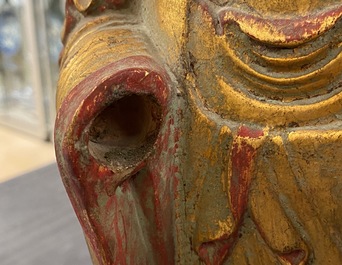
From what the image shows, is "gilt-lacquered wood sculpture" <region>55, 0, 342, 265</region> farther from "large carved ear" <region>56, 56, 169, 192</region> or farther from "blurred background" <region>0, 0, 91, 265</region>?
"blurred background" <region>0, 0, 91, 265</region>

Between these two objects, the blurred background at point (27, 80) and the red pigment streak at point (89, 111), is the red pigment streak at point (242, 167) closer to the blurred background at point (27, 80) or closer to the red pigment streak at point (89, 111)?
the red pigment streak at point (89, 111)

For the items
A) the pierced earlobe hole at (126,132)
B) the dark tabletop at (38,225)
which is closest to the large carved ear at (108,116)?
the pierced earlobe hole at (126,132)

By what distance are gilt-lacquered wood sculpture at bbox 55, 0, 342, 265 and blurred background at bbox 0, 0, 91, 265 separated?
644mm

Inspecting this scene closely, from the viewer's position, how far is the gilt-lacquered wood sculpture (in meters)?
0.58

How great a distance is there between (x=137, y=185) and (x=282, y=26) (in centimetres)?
27

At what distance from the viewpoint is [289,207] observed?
0.61 meters

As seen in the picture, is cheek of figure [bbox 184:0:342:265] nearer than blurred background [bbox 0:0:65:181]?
Yes

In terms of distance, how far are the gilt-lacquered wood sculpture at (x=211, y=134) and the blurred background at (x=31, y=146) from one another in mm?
644

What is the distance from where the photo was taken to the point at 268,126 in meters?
0.59

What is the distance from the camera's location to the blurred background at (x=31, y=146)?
1.33 metres

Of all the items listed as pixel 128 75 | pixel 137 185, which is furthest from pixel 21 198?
pixel 128 75

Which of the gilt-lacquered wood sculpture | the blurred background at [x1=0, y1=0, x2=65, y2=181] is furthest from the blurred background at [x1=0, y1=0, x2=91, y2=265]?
the gilt-lacquered wood sculpture

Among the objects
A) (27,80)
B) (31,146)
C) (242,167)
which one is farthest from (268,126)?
A: (27,80)

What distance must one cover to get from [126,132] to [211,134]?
0.13m
